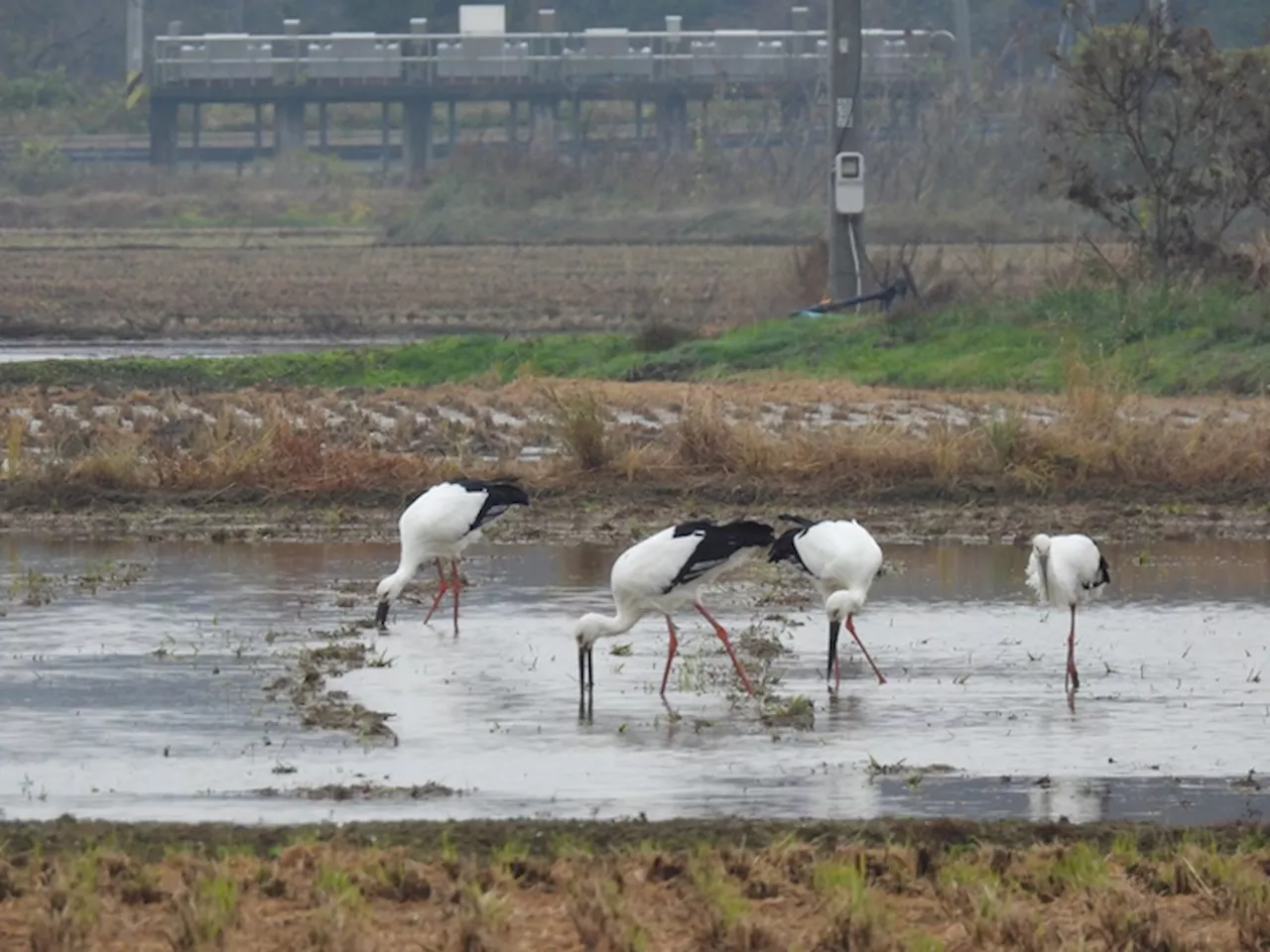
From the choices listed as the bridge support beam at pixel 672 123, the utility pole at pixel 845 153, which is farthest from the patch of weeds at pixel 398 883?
the bridge support beam at pixel 672 123

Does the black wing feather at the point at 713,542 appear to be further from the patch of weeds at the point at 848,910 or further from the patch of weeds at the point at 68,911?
the patch of weeds at the point at 68,911

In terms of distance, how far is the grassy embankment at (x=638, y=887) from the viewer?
813cm

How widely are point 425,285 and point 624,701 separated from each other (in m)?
38.2

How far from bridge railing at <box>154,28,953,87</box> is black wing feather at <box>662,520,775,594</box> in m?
69.6

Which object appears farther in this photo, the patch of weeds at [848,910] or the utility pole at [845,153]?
the utility pole at [845,153]

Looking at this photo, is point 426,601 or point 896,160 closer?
point 426,601

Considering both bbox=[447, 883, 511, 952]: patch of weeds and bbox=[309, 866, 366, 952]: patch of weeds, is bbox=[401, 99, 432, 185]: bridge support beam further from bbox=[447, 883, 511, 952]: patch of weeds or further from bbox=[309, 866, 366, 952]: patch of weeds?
bbox=[447, 883, 511, 952]: patch of weeds

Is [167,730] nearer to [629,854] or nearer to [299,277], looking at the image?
[629,854]

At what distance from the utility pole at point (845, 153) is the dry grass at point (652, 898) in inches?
886

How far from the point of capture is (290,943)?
26.7 ft

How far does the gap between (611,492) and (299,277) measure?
108ft

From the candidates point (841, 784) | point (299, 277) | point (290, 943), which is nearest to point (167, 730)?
point (841, 784)

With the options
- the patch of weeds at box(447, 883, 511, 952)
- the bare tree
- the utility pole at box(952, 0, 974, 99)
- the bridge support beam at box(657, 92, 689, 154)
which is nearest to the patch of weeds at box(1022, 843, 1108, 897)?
the patch of weeds at box(447, 883, 511, 952)

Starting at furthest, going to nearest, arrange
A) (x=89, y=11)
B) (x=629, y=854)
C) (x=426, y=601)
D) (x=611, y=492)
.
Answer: (x=89, y=11), (x=611, y=492), (x=426, y=601), (x=629, y=854)
